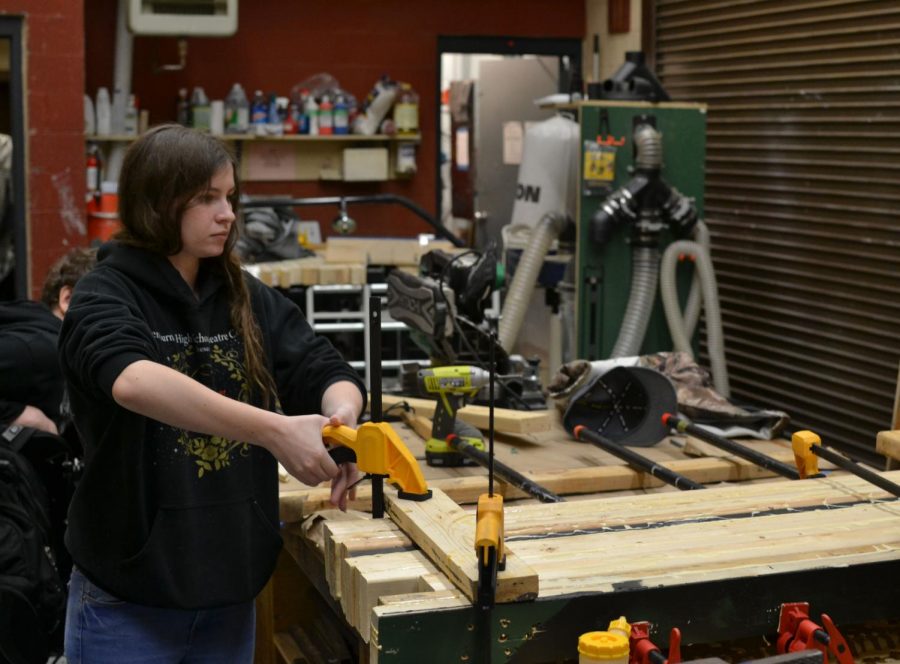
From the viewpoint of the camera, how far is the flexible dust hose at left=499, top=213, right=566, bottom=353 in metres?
5.88

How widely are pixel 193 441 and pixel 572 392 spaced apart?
173cm

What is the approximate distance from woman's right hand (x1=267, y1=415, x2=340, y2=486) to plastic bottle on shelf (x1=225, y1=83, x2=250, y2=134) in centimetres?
592

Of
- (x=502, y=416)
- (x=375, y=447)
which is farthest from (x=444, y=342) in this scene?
(x=375, y=447)

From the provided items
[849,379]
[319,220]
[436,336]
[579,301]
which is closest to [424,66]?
[319,220]

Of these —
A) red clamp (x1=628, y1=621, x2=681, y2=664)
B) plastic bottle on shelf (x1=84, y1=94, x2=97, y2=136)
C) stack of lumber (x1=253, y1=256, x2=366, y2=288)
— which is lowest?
red clamp (x1=628, y1=621, x2=681, y2=664)

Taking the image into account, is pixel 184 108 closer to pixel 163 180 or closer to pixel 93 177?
pixel 93 177

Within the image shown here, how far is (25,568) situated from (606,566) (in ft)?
4.81

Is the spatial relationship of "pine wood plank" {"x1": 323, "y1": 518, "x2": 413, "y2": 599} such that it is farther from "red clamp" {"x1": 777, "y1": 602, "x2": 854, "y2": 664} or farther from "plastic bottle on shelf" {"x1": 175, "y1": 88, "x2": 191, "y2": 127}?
"plastic bottle on shelf" {"x1": 175, "y1": 88, "x2": 191, "y2": 127}

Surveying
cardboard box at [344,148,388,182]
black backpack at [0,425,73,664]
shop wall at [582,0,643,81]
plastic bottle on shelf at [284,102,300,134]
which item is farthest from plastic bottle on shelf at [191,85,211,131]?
black backpack at [0,425,73,664]

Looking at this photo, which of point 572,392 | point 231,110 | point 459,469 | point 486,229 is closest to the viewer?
point 459,469

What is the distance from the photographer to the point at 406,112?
788cm

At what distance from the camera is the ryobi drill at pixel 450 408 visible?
3.07 metres

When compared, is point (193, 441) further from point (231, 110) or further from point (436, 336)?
point (231, 110)

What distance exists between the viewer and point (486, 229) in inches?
356
